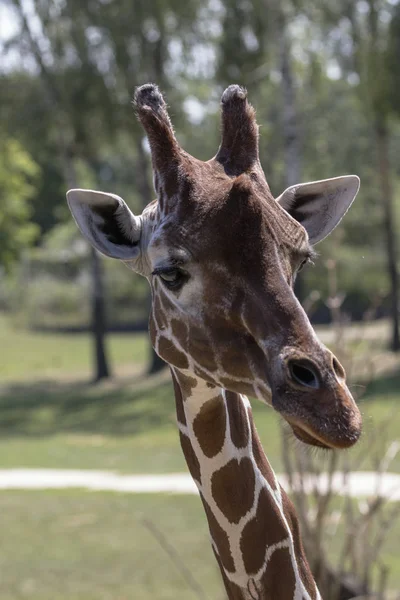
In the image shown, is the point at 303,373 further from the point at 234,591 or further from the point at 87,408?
the point at 87,408

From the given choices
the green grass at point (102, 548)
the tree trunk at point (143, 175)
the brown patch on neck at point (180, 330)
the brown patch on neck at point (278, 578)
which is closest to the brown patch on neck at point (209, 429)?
the brown patch on neck at point (180, 330)

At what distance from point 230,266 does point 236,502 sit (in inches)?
28.7

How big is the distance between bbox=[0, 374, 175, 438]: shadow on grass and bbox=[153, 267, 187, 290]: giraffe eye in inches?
634

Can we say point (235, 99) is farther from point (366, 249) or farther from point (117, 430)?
point (366, 249)

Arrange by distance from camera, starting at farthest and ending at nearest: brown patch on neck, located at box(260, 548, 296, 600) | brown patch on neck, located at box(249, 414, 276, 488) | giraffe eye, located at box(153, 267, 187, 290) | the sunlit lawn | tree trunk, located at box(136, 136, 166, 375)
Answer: tree trunk, located at box(136, 136, 166, 375), the sunlit lawn, brown patch on neck, located at box(249, 414, 276, 488), brown patch on neck, located at box(260, 548, 296, 600), giraffe eye, located at box(153, 267, 187, 290)

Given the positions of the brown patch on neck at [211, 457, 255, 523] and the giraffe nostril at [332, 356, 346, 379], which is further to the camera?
the brown patch on neck at [211, 457, 255, 523]

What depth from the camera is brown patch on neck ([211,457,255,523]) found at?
275cm

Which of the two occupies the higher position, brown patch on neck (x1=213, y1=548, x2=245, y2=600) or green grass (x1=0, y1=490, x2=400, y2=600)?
brown patch on neck (x1=213, y1=548, x2=245, y2=600)

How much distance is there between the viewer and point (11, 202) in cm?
2492

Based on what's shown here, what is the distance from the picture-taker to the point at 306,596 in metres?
2.75

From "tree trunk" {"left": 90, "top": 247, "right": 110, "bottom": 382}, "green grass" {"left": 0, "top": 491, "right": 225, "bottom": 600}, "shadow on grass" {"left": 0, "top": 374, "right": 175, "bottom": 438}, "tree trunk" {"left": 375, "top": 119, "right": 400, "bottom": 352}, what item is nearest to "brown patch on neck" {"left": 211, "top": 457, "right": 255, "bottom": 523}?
"green grass" {"left": 0, "top": 491, "right": 225, "bottom": 600}

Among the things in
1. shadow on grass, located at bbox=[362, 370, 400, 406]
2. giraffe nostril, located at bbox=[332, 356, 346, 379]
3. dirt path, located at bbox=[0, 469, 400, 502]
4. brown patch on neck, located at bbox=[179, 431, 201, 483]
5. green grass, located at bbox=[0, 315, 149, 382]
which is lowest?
green grass, located at bbox=[0, 315, 149, 382]

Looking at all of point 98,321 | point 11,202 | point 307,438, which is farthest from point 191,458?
point 98,321

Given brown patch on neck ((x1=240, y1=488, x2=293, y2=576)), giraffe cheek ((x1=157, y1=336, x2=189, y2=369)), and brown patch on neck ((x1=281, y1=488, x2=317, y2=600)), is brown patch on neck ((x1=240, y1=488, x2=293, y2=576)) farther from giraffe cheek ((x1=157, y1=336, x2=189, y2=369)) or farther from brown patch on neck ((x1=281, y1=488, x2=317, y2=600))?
giraffe cheek ((x1=157, y1=336, x2=189, y2=369))
